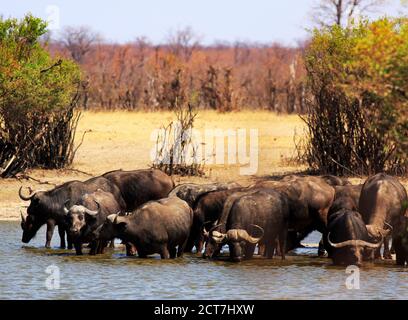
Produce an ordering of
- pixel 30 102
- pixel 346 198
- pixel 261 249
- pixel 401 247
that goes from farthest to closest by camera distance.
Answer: pixel 30 102 < pixel 346 198 < pixel 261 249 < pixel 401 247

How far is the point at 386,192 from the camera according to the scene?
1769 cm

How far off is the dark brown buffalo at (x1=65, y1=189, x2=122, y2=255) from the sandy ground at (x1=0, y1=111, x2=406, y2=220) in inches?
199

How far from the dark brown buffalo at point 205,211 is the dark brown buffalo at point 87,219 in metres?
1.41

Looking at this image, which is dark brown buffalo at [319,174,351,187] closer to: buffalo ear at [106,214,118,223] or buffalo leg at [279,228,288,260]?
buffalo leg at [279,228,288,260]

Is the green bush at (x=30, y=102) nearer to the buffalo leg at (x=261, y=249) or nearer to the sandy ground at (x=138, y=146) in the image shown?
the sandy ground at (x=138, y=146)

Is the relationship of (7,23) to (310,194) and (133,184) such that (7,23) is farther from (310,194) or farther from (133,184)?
(310,194)

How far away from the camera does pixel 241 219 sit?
677 inches

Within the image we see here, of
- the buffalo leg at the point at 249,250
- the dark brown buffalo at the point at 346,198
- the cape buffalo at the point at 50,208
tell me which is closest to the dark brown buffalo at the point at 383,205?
the dark brown buffalo at the point at 346,198

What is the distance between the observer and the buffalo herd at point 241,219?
55.3ft

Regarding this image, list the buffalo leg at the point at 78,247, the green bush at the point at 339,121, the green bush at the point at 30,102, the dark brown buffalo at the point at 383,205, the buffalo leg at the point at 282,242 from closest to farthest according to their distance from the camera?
the dark brown buffalo at the point at 383,205
the buffalo leg at the point at 78,247
the buffalo leg at the point at 282,242
the green bush at the point at 30,102
the green bush at the point at 339,121

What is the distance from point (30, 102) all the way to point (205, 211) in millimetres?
8993

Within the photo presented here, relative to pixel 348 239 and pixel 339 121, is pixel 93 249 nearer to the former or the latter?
Result: pixel 348 239

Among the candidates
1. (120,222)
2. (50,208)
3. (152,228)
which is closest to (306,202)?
(152,228)

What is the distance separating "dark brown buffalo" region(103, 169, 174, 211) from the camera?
67.3 feet
